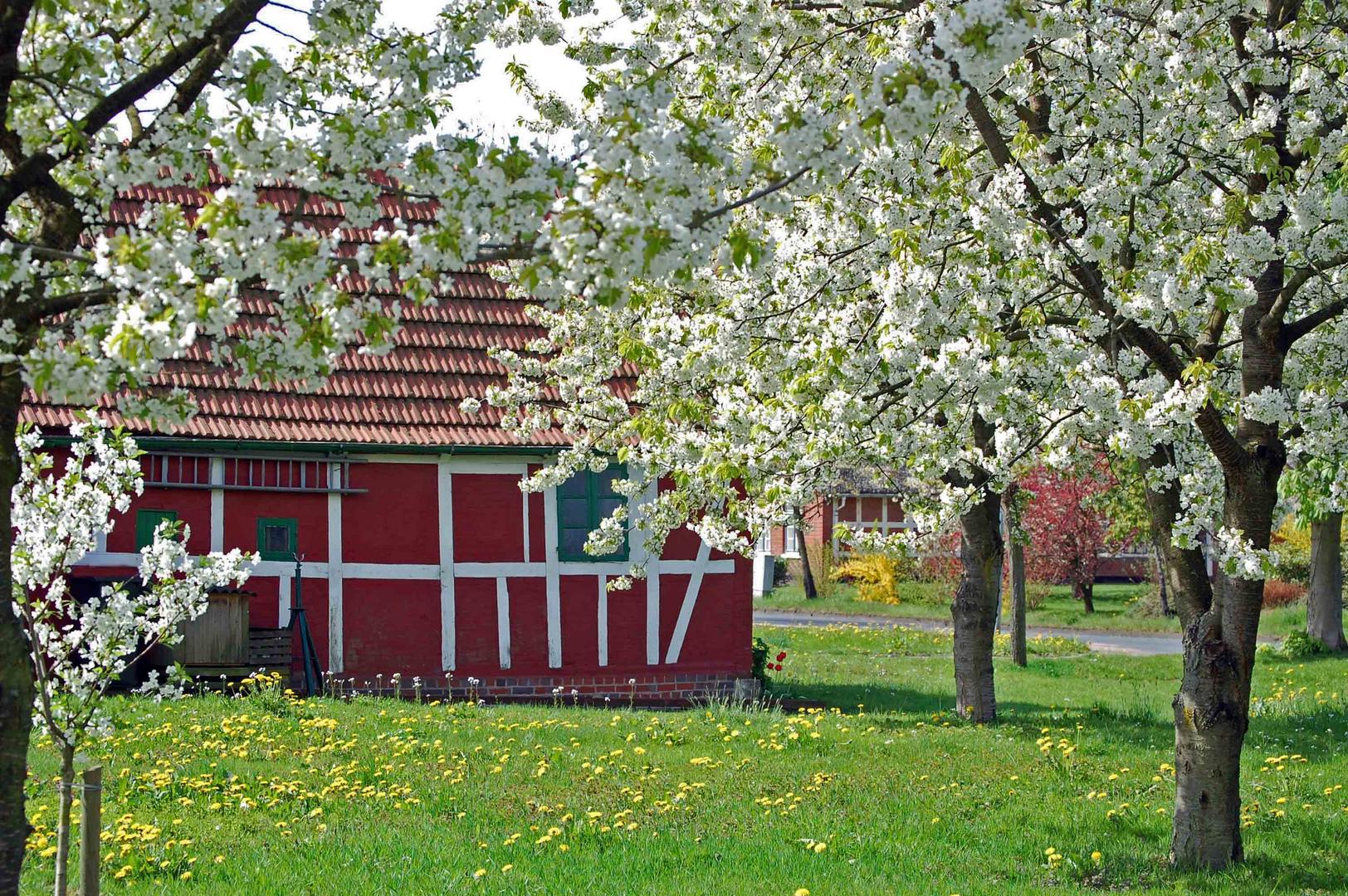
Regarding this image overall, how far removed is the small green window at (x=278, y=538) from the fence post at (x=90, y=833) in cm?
1028

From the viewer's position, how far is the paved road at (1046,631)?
84.5 ft

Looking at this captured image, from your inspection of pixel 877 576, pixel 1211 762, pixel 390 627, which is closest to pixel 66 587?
pixel 1211 762

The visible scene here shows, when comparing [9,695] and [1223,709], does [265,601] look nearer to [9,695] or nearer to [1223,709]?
[1223,709]

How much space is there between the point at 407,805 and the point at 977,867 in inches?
138

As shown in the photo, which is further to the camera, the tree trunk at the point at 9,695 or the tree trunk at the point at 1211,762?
the tree trunk at the point at 1211,762

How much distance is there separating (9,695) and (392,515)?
11384mm

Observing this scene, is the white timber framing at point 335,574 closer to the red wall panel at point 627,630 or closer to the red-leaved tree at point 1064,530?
the red wall panel at point 627,630

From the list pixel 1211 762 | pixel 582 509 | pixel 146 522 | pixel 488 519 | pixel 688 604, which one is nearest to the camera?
pixel 1211 762

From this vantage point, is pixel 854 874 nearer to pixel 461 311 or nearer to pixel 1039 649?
pixel 461 311

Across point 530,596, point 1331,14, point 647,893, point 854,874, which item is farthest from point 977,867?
point 530,596

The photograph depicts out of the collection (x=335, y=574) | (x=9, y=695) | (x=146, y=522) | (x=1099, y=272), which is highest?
(x=1099, y=272)

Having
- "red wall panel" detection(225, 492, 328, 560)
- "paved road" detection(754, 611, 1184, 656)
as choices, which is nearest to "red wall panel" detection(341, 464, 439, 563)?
"red wall panel" detection(225, 492, 328, 560)

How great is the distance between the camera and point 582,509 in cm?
1617

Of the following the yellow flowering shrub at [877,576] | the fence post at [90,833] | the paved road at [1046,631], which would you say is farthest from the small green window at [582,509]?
the yellow flowering shrub at [877,576]
